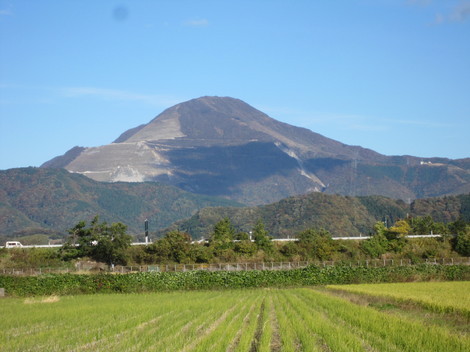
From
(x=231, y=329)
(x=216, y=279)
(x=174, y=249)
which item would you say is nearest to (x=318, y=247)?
(x=174, y=249)

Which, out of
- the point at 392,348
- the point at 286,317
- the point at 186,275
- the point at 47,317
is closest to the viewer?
the point at 392,348

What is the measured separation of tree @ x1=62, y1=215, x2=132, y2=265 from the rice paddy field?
6695cm

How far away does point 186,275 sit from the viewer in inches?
2677

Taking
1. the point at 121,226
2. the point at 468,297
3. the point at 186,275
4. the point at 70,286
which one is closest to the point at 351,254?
the point at 121,226

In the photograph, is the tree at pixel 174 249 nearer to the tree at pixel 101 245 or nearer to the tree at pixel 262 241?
the tree at pixel 101 245

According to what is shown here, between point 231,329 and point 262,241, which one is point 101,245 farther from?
point 231,329

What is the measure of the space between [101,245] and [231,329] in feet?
265

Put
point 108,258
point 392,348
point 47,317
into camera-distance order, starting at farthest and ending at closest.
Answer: point 108,258 < point 47,317 < point 392,348

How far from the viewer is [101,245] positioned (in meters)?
104

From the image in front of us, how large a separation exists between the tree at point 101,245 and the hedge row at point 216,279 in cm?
3703

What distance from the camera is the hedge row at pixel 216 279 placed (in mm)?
61656

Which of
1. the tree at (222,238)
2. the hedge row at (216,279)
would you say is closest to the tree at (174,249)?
the tree at (222,238)

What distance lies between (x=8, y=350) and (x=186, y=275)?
46.5 meters

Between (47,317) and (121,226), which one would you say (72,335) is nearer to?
(47,317)
